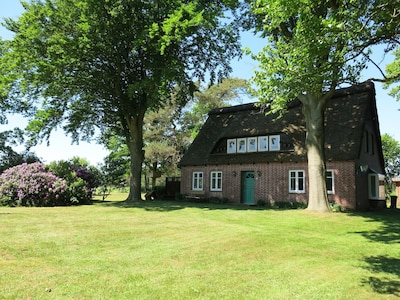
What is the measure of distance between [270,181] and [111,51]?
509 inches

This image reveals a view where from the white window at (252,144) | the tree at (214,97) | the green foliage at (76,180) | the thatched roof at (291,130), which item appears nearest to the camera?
the thatched roof at (291,130)

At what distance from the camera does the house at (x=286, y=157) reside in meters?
19.3

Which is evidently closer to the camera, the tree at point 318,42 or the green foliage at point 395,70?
the tree at point 318,42

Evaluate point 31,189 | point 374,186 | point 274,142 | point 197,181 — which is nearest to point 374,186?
point 374,186

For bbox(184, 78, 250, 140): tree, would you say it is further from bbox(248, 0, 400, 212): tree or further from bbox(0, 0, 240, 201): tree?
bbox(248, 0, 400, 212): tree

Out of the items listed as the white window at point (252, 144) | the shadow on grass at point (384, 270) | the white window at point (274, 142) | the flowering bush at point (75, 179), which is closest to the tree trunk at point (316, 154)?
→ the white window at point (274, 142)

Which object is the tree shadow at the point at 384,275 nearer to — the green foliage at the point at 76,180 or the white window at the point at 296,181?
the white window at the point at 296,181

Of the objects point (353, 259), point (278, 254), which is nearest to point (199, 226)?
point (278, 254)

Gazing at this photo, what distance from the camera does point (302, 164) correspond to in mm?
20812

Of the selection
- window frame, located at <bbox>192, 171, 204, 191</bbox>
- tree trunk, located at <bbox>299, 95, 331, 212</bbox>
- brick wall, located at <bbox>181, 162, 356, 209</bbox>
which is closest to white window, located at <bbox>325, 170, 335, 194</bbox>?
brick wall, located at <bbox>181, 162, 356, 209</bbox>

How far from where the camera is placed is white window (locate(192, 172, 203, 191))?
26198 millimetres

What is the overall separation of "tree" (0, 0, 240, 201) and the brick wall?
5.37m

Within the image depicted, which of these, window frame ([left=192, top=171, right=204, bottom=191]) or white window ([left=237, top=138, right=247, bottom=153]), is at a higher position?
white window ([left=237, top=138, right=247, bottom=153])

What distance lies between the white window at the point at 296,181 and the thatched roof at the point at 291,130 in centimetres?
94
